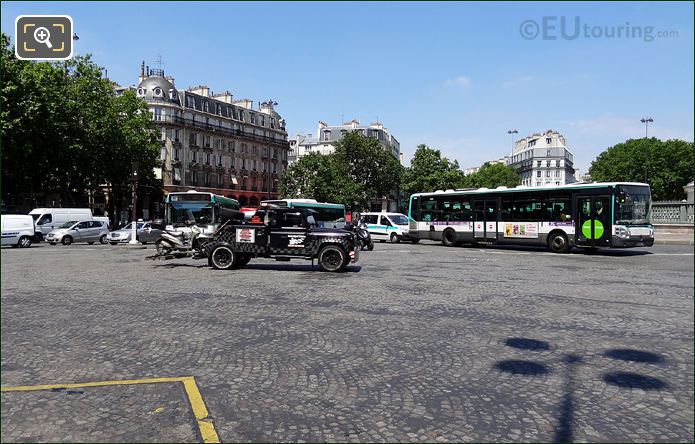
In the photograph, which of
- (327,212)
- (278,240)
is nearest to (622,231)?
(278,240)

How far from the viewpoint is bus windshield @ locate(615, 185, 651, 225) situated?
69.1 feet

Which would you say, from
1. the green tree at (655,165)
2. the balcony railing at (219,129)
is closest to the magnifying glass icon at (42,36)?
the balcony railing at (219,129)

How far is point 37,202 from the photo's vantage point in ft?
146

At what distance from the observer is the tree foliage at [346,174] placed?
236 ft

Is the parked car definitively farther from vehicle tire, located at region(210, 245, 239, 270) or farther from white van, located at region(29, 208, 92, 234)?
vehicle tire, located at region(210, 245, 239, 270)

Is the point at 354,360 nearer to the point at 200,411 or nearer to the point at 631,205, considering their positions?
the point at 200,411

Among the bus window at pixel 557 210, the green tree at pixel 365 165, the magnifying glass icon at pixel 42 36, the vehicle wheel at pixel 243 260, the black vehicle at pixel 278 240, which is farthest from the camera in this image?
the green tree at pixel 365 165

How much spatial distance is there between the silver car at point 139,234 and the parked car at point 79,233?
86cm

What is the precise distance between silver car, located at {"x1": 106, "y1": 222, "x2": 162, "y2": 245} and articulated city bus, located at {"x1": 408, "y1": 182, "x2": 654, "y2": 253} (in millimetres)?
17149

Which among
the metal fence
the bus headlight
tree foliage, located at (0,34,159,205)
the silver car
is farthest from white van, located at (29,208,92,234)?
the metal fence

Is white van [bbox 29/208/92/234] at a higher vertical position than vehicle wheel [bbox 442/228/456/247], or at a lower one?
higher

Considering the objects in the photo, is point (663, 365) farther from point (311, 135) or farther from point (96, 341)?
point (311, 135)

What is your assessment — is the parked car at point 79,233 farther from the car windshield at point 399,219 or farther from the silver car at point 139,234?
the car windshield at point 399,219

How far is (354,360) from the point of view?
5.82 m
